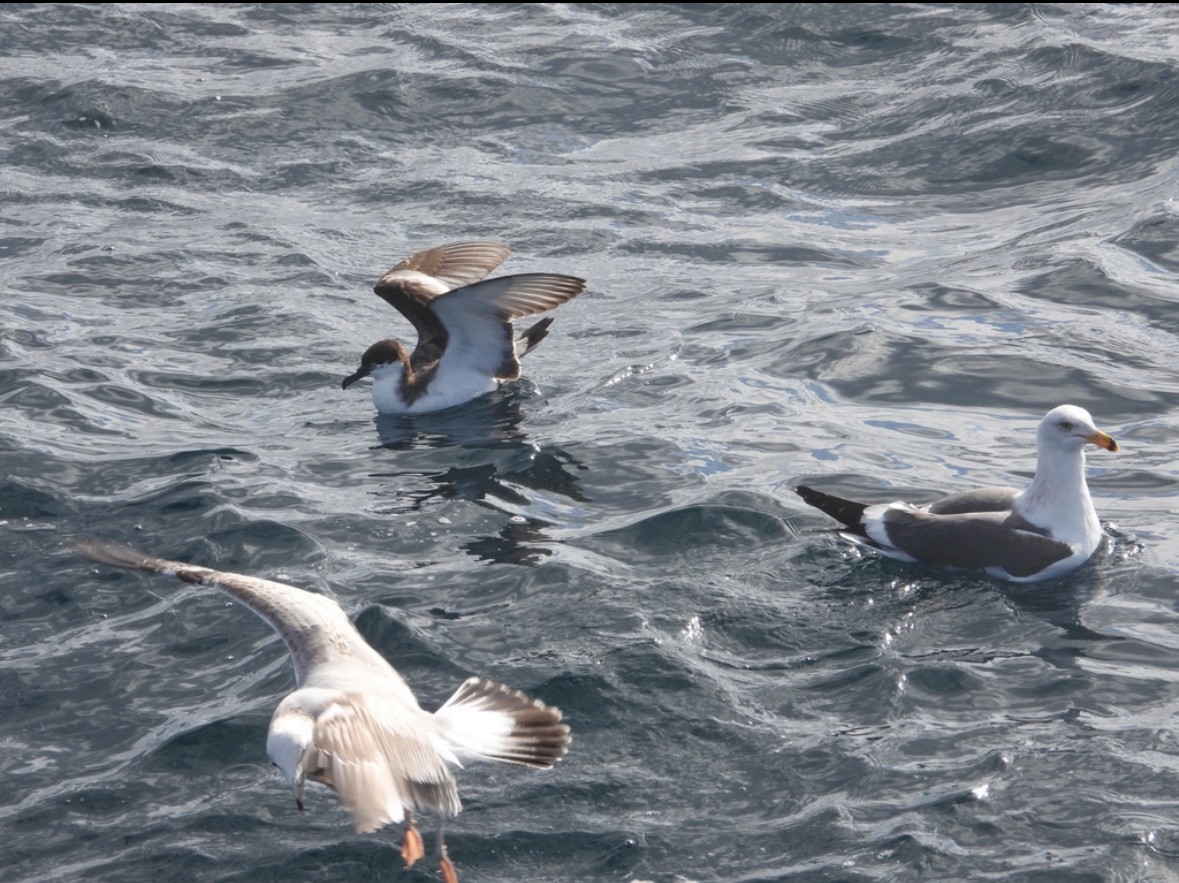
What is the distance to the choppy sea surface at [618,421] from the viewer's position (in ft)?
20.2

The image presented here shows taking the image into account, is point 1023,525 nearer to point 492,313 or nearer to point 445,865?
point 445,865

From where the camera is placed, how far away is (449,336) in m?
11.4

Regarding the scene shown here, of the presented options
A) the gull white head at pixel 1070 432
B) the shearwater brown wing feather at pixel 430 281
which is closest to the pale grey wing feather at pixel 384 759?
the gull white head at pixel 1070 432

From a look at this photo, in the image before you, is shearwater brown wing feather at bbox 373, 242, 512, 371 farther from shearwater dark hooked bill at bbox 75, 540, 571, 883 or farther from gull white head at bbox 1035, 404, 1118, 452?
shearwater dark hooked bill at bbox 75, 540, 571, 883

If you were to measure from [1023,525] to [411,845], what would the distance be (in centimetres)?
387

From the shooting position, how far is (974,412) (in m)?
10.2

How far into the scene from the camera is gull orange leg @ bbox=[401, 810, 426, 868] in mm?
5516

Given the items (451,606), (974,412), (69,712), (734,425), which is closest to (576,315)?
(734,425)

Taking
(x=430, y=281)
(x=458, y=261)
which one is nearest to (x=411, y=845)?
(x=430, y=281)

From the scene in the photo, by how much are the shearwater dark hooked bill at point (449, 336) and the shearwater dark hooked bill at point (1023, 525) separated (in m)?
3.24

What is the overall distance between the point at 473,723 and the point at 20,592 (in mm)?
3139

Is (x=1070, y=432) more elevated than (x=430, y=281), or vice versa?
(x=430, y=281)

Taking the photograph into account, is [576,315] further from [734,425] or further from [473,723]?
[473,723]

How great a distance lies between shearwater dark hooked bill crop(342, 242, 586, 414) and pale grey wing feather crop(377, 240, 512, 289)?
1 centimetres
